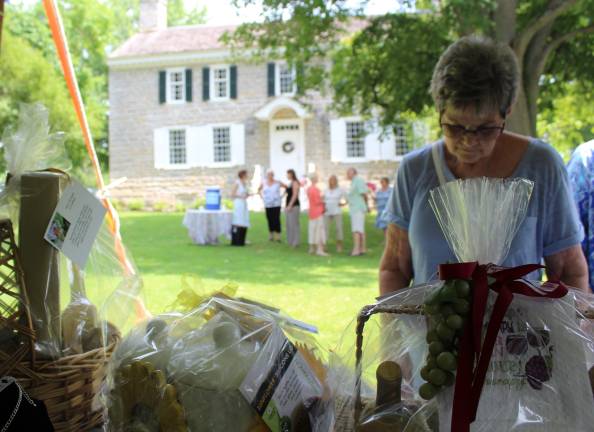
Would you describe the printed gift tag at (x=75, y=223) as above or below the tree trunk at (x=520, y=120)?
below

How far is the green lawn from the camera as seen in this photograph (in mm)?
6680

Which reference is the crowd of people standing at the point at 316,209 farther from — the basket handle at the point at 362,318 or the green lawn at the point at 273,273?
the basket handle at the point at 362,318

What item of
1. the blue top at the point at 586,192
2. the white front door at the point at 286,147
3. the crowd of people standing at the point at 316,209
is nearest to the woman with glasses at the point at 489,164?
the blue top at the point at 586,192

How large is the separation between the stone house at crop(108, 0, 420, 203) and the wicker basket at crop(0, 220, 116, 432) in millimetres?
22960

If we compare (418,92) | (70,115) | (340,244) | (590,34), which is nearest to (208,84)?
(70,115)

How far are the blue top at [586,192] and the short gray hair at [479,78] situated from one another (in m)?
0.57

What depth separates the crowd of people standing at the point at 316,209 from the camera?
12234 millimetres

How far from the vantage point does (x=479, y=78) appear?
5.84ft

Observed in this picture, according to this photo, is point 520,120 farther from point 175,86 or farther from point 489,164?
point 175,86

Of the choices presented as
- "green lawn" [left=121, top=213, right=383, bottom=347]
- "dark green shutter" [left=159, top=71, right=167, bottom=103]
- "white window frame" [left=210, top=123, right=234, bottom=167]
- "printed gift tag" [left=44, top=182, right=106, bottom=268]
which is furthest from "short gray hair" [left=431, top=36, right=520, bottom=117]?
"dark green shutter" [left=159, top=71, right=167, bottom=103]

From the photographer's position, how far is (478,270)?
97 cm

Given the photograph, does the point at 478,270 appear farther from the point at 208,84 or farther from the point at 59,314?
the point at 208,84

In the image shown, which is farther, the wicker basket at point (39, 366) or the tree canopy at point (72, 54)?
the tree canopy at point (72, 54)

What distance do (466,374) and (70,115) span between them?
24930 mm
